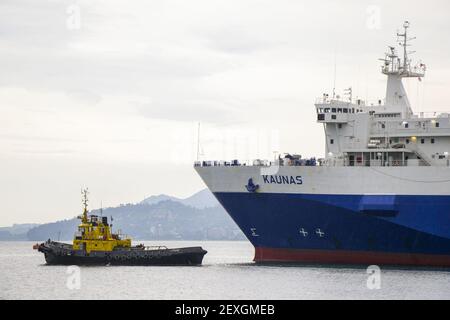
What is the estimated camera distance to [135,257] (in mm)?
75000

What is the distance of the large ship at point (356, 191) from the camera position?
67375 millimetres

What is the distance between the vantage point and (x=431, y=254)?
222ft

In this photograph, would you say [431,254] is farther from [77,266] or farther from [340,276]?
[77,266]

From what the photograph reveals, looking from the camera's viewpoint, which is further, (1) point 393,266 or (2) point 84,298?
(1) point 393,266

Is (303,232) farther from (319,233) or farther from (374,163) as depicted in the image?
(374,163)

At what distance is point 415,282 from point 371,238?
870 centimetres

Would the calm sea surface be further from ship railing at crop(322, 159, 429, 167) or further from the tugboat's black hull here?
ship railing at crop(322, 159, 429, 167)

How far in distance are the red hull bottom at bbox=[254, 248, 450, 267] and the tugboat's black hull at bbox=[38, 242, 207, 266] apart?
198 inches

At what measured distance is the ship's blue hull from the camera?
220 ft

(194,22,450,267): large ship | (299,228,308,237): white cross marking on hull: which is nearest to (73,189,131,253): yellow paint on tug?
(194,22,450,267): large ship

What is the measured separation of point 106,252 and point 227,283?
1495 cm

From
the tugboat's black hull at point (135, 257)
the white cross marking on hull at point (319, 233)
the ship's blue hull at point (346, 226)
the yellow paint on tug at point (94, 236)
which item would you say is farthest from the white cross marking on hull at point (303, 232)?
the yellow paint on tug at point (94, 236)

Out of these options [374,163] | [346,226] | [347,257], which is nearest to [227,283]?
[346,226]
